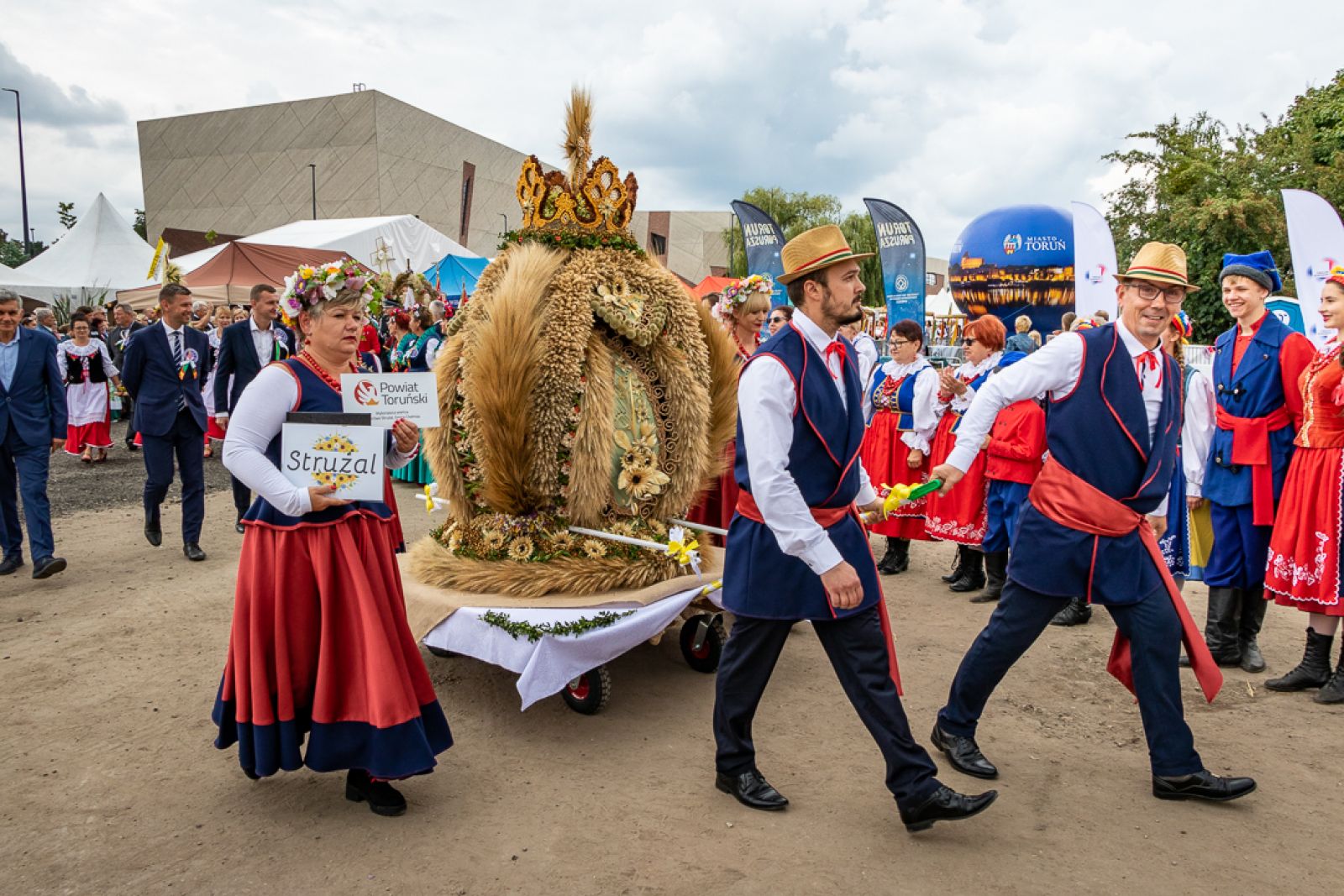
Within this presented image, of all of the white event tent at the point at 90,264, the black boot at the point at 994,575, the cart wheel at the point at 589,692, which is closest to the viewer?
the cart wheel at the point at 589,692

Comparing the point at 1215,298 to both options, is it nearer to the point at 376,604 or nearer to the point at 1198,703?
the point at 1198,703

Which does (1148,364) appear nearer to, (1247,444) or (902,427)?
(1247,444)

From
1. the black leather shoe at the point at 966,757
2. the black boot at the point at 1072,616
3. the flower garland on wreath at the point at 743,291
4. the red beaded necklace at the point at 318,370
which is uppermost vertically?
the flower garland on wreath at the point at 743,291

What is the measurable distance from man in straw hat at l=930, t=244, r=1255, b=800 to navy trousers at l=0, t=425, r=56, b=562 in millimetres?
6283

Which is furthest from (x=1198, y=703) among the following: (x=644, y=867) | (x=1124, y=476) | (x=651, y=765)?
(x=644, y=867)

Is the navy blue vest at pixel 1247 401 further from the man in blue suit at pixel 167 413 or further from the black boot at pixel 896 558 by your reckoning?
the man in blue suit at pixel 167 413

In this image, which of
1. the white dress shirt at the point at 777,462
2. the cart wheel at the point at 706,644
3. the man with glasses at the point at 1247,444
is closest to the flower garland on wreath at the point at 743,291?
the cart wheel at the point at 706,644

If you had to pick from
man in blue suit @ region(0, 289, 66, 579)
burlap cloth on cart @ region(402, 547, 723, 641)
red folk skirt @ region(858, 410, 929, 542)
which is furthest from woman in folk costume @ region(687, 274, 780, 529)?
man in blue suit @ region(0, 289, 66, 579)

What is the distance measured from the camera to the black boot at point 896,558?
7.21 m

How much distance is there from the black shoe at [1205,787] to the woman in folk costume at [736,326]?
291 centimetres

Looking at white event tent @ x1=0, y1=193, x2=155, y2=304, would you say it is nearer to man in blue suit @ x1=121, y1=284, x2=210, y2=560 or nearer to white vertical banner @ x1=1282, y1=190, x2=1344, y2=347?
man in blue suit @ x1=121, y1=284, x2=210, y2=560

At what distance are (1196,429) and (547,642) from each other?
345 cm

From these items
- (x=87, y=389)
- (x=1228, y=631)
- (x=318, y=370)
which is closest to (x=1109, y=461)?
(x=1228, y=631)

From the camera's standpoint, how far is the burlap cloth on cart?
4035 millimetres
